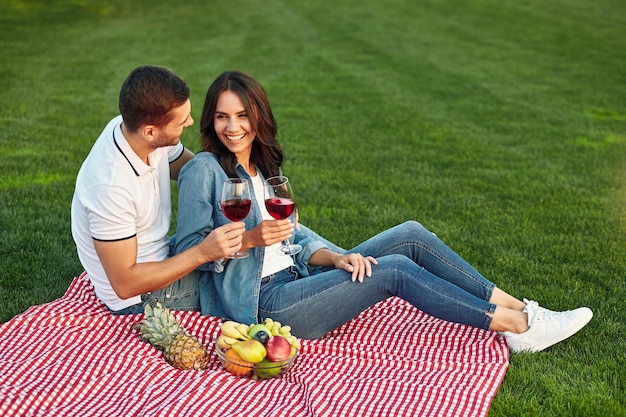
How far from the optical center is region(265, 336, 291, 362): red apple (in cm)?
494

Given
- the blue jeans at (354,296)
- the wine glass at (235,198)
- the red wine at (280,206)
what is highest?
the wine glass at (235,198)

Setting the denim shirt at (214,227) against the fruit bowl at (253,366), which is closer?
the fruit bowl at (253,366)

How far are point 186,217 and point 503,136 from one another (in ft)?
24.5

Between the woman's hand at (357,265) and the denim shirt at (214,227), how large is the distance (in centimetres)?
51

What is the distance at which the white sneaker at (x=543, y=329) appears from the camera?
217 inches

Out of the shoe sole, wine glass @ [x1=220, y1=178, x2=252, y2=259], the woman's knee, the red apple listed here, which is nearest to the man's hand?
wine glass @ [x1=220, y1=178, x2=252, y2=259]

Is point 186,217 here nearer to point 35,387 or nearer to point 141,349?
point 141,349

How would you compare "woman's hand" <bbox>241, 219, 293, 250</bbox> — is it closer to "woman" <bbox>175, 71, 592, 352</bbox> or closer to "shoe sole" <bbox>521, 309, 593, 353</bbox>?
"woman" <bbox>175, 71, 592, 352</bbox>

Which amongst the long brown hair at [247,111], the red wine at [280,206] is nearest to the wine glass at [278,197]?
the red wine at [280,206]

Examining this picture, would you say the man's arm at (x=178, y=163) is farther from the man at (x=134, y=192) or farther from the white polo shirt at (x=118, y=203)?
the man at (x=134, y=192)

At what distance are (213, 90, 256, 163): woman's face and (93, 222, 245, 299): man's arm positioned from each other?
0.75 m

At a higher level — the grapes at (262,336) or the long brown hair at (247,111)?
the long brown hair at (247,111)

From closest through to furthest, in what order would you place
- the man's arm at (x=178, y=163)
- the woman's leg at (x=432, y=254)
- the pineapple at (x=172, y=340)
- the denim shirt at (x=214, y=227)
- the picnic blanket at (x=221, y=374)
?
the picnic blanket at (x=221, y=374), the pineapple at (x=172, y=340), the denim shirt at (x=214, y=227), the woman's leg at (x=432, y=254), the man's arm at (x=178, y=163)

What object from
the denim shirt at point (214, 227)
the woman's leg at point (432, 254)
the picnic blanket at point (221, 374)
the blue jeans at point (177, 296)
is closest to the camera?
the picnic blanket at point (221, 374)
